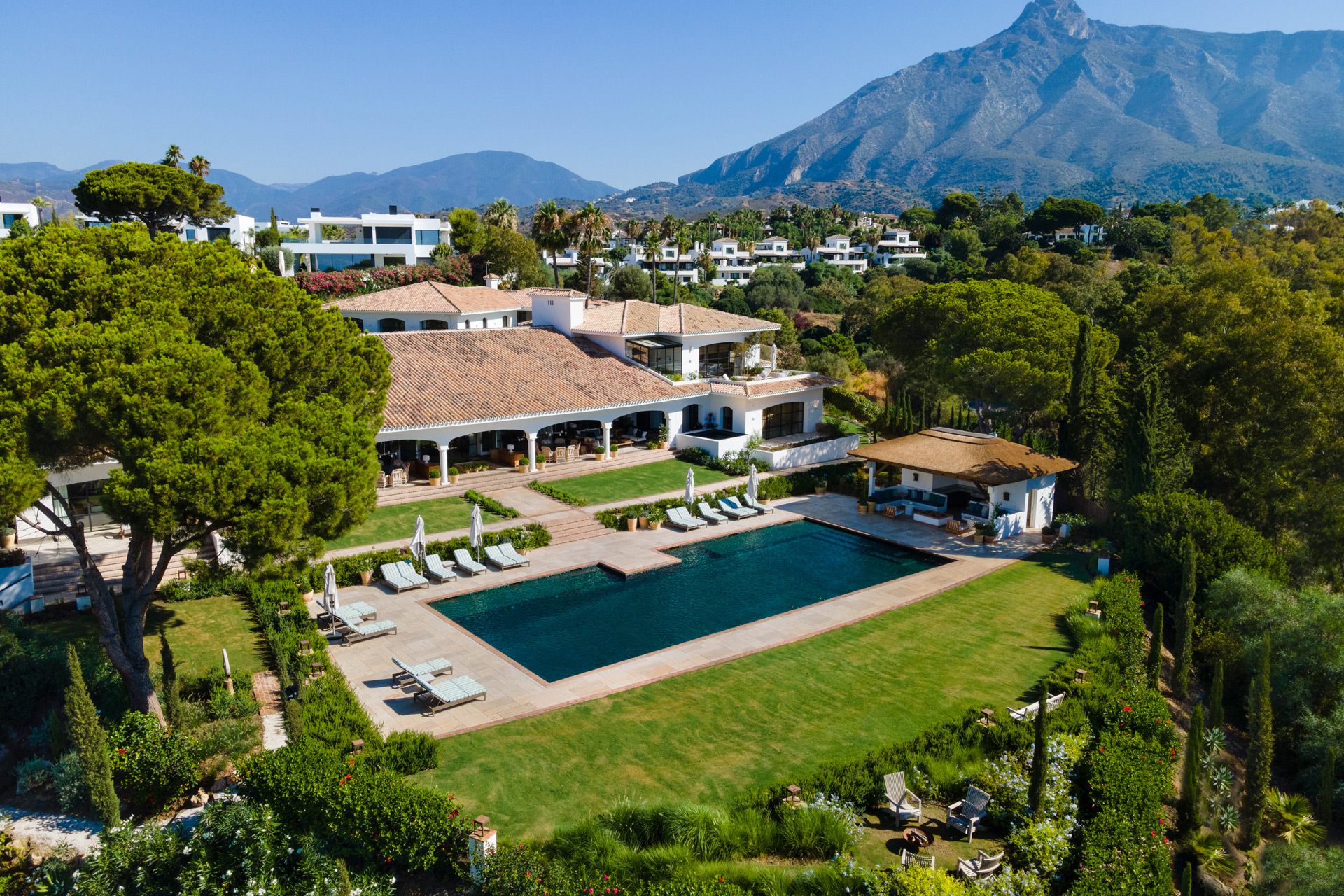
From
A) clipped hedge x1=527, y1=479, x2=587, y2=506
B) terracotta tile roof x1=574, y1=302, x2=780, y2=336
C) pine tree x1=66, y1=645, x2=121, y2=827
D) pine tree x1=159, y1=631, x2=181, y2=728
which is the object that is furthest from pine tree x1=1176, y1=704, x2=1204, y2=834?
terracotta tile roof x1=574, y1=302, x2=780, y2=336

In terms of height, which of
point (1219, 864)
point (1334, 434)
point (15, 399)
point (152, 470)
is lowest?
point (1219, 864)

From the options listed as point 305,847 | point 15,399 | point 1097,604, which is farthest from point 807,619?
point 15,399

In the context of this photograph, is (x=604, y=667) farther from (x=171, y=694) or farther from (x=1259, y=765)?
(x=1259, y=765)

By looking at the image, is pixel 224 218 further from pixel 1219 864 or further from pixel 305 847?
pixel 1219 864

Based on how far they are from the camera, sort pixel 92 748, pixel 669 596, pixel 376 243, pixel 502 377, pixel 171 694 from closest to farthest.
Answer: pixel 92 748 < pixel 171 694 < pixel 669 596 < pixel 502 377 < pixel 376 243

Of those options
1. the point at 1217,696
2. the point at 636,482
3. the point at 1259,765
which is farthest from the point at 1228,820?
the point at 636,482
